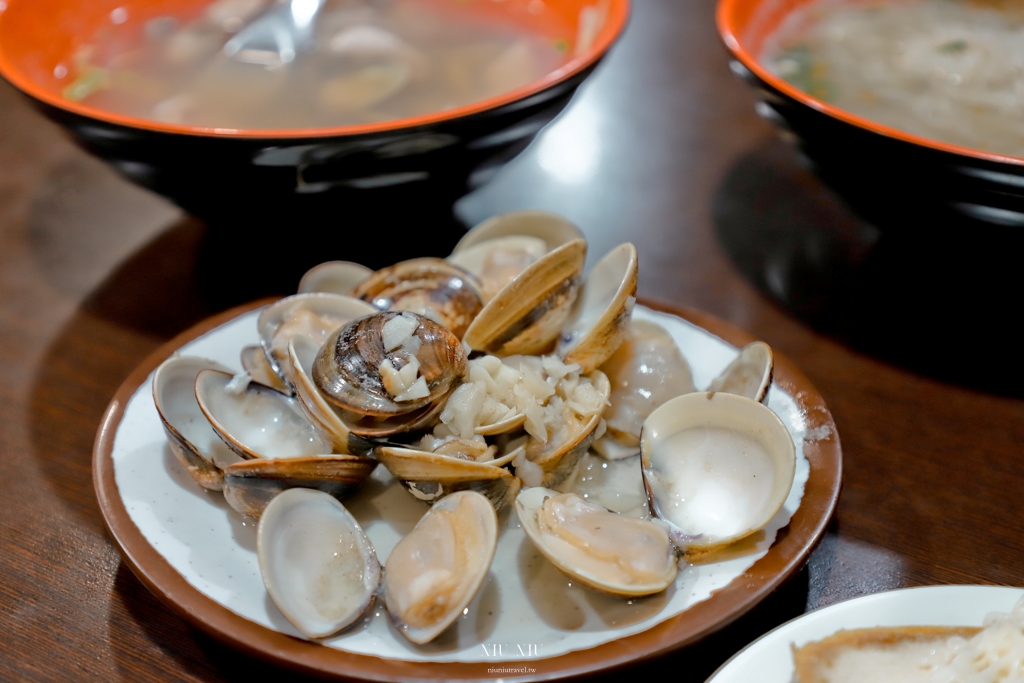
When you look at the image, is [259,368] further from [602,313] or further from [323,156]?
[602,313]

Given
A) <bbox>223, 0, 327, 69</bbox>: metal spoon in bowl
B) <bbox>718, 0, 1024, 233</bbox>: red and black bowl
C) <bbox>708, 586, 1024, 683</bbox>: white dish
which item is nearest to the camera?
<bbox>708, 586, 1024, 683</bbox>: white dish

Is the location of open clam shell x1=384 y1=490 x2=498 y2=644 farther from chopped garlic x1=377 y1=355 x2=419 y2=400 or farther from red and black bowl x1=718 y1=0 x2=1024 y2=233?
red and black bowl x1=718 y1=0 x2=1024 y2=233

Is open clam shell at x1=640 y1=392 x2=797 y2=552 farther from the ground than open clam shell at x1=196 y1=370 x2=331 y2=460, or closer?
closer

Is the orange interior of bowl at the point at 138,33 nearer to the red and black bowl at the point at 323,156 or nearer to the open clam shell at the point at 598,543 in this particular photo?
the red and black bowl at the point at 323,156

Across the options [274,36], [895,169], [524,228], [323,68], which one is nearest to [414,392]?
[524,228]

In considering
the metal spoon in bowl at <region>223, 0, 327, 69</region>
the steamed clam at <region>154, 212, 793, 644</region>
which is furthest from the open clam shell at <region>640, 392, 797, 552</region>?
the metal spoon in bowl at <region>223, 0, 327, 69</region>

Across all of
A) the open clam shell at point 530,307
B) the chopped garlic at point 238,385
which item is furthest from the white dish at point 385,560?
the open clam shell at point 530,307
